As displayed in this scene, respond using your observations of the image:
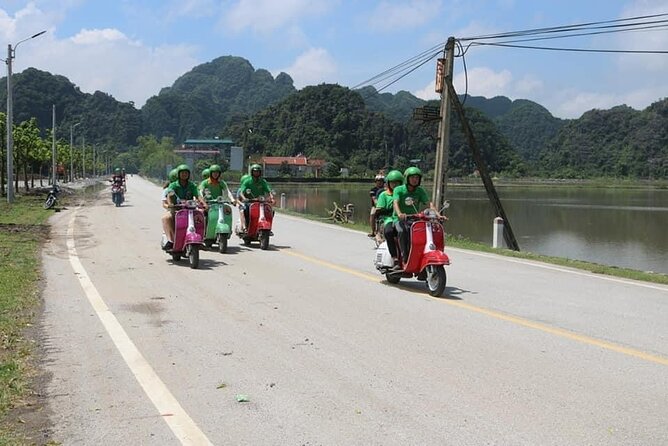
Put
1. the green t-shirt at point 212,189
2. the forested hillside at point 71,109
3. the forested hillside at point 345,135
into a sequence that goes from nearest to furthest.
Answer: the green t-shirt at point 212,189 < the forested hillside at point 345,135 < the forested hillside at point 71,109

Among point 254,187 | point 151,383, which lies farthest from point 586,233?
point 151,383

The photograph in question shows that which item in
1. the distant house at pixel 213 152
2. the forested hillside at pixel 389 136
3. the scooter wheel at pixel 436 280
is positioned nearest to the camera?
the scooter wheel at pixel 436 280

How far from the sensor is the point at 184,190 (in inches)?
520

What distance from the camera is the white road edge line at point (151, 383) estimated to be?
4.49 meters

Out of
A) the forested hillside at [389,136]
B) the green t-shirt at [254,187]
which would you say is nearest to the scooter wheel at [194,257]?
the green t-shirt at [254,187]

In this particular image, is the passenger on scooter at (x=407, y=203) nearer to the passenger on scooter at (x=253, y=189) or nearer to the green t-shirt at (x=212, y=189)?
the green t-shirt at (x=212, y=189)

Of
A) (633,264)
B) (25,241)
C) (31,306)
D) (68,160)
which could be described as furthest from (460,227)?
(68,160)

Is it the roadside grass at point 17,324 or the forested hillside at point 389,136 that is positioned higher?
the forested hillside at point 389,136

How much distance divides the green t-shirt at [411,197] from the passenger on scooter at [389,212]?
193 mm

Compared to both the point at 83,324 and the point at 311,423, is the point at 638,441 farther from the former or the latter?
the point at 83,324

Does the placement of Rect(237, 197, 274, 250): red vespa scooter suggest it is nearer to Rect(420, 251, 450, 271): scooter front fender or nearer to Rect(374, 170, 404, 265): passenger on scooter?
Rect(374, 170, 404, 265): passenger on scooter

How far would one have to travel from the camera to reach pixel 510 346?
21.8 feet

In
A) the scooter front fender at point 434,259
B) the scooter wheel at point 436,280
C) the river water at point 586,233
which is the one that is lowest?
the river water at point 586,233

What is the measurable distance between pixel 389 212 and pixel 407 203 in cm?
186
